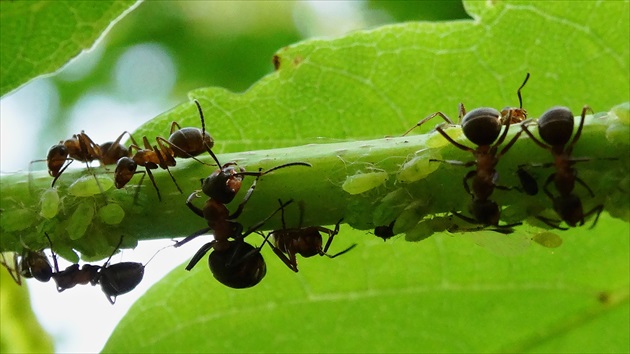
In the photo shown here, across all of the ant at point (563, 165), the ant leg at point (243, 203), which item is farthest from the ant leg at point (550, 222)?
the ant leg at point (243, 203)

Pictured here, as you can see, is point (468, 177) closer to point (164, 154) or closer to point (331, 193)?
point (331, 193)

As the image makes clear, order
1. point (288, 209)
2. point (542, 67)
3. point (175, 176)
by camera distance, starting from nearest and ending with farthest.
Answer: point (288, 209), point (175, 176), point (542, 67)

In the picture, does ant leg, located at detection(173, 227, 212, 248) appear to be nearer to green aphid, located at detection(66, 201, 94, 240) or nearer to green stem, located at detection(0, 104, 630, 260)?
green stem, located at detection(0, 104, 630, 260)

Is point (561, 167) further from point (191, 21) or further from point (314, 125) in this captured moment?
point (191, 21)

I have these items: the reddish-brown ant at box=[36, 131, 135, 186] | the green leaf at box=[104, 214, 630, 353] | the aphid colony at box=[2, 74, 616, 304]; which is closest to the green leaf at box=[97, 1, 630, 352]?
the green leaf at box=[104, 214, 630, 353]

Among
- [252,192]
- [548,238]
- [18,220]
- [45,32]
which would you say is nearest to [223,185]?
[252,192]

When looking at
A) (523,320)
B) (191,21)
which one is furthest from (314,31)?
(523,320)
